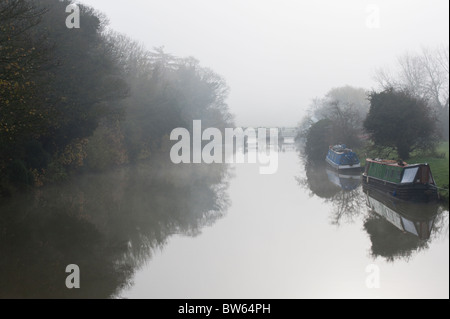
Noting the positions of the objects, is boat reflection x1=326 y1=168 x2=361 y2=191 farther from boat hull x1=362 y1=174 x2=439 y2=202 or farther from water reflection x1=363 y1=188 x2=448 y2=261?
water reflection x1=363 y1=188 x2=448 y2=261

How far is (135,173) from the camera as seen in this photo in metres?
32.6

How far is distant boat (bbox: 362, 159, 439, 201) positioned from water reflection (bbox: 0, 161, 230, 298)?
702 cm

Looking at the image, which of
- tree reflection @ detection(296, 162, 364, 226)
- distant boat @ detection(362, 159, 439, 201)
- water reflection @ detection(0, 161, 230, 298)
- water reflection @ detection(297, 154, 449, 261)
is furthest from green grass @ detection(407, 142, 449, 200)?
water reflection @ detection(0, 161, 230, 298)

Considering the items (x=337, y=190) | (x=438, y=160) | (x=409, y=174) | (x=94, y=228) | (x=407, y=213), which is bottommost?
(x=94, y=228)

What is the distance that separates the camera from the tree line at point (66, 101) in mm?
15328

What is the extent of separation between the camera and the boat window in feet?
56.0

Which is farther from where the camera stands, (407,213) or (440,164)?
(440,164)

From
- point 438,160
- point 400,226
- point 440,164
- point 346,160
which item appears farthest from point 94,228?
point 346,160

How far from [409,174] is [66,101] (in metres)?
17.3

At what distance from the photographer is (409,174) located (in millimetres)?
17594

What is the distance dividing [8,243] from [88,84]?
15.6 meters

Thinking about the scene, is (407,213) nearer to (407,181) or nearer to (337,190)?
(407,181)
